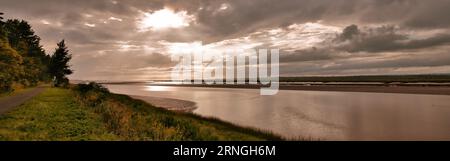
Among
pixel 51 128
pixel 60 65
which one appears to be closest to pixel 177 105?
pixel 51 128

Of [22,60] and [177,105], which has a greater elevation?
[22,60]

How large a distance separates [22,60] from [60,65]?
37855 mm

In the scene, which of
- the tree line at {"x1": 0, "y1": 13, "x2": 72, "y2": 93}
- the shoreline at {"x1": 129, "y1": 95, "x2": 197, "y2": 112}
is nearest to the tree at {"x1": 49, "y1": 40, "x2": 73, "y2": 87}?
the tree line at {"x1": 0, "y1": 13, "x2": 72, "y2": 93}

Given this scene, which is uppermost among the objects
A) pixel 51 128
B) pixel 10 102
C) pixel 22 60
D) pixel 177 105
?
pixel 22 60

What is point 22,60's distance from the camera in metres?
41.1

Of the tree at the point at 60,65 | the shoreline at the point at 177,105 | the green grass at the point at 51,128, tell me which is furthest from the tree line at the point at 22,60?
the green grass at the point at 51,128

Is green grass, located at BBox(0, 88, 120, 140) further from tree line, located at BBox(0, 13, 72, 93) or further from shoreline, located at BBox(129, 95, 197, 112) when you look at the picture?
tree line, located at BBox(0, 13, 72, 93)

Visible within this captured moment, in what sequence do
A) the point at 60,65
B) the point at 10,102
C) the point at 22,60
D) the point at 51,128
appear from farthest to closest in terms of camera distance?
the point at 60,65, the point at 22,60, the point at 10,102, the point at 51,128

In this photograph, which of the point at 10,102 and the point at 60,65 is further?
the point at 60,65

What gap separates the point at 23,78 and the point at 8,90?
57.4ft

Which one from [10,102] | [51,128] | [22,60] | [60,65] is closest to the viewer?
[51,128]

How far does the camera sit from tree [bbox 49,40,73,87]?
7444 cm

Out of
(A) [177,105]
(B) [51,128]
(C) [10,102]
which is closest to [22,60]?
(C) [10,102]

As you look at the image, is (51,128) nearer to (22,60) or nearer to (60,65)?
(22,60)
